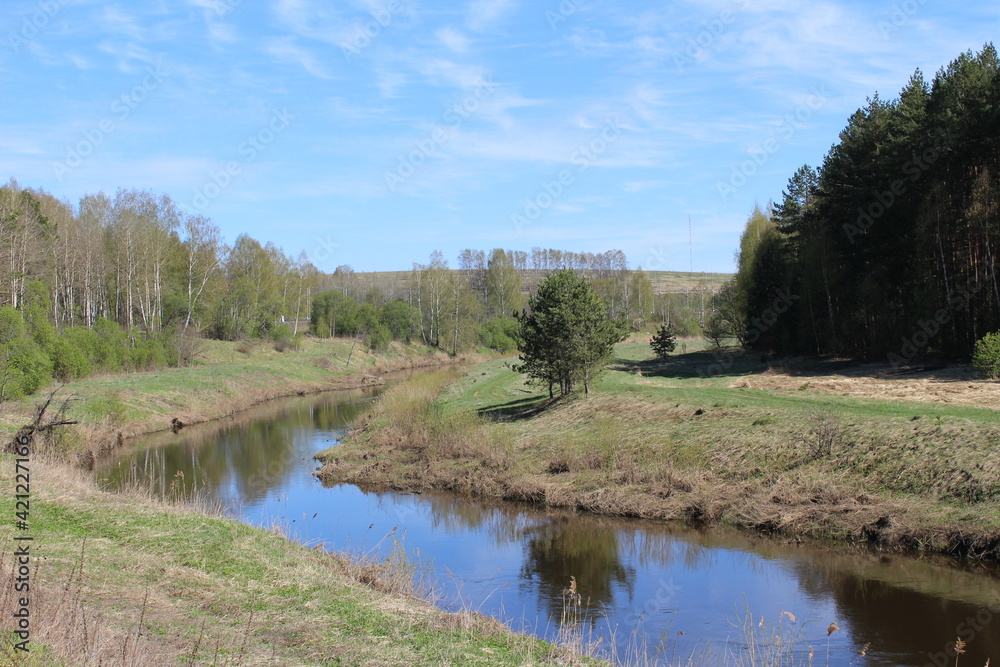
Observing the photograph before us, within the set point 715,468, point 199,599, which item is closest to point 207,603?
point 199,599

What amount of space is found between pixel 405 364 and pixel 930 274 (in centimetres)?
5556

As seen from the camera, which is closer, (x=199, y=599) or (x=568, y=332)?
(x=199, y=599)

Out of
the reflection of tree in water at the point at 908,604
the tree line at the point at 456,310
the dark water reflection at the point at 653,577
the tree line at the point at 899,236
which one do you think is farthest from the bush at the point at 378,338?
the reflection of tree in water at the point at 908,604

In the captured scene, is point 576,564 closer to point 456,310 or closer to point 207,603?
point 207,603

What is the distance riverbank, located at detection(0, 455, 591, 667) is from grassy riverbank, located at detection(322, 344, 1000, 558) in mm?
11063

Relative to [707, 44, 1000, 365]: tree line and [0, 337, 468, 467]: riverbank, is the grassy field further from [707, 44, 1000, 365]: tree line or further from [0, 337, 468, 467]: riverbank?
[707, 44, 1000, 365]: tree line

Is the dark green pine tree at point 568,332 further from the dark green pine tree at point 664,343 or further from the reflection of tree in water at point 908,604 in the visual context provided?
the dark green pine tree at point 664,343

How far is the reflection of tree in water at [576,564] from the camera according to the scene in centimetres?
1616

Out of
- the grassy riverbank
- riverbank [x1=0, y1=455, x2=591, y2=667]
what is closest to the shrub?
the grassy riverbank

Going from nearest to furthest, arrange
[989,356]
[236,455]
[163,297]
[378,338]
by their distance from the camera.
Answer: [989,356] < [236,455] < [163,297] < [378,338]

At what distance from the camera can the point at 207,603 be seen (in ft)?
33.6

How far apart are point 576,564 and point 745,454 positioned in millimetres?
7701

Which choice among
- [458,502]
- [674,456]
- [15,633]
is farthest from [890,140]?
[15,633]

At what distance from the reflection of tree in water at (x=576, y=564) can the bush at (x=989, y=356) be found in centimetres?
1832
